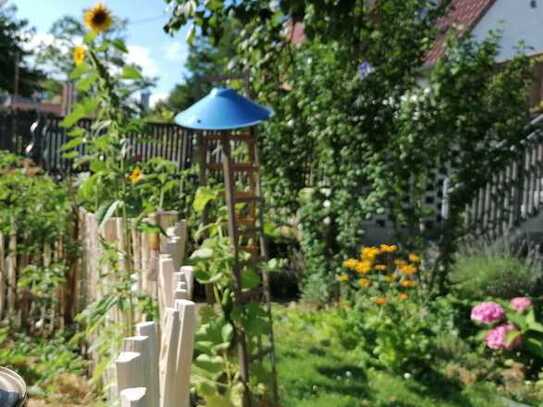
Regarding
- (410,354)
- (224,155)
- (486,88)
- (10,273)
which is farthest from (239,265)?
(486,88)

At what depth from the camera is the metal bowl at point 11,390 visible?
4.63ft

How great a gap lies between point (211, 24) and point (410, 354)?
8.20 feet

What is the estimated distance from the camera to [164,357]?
6.14 feet

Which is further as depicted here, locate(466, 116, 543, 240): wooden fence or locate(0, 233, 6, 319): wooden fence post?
locate(466, 116, 543, 240): wooden fence

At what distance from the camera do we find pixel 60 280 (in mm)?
4293

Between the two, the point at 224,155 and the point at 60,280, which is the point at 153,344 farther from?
the point at 60,280

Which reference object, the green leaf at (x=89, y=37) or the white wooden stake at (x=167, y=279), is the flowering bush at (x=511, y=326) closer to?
the white wooden stake at (x=167, y=279)

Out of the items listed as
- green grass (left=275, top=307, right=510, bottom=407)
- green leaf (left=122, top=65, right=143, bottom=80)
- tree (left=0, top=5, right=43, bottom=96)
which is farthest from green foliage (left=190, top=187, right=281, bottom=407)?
tree (left=0, top=5, right=43, bottom=96)

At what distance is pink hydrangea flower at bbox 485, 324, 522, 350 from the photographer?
466cm

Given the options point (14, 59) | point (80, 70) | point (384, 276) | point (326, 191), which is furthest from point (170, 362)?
point (14, 59)

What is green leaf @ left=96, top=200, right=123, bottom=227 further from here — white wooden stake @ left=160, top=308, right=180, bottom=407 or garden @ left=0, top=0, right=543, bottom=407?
white wooden stake @ left=160, top=308, right=180, bottom=407

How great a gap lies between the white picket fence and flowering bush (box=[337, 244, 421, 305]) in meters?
3.04

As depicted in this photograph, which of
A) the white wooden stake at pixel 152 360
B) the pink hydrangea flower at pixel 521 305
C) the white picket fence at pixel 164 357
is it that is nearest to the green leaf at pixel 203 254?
the white picket fence at pixel 164 357

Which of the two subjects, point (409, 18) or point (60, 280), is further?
point (409, 18)
